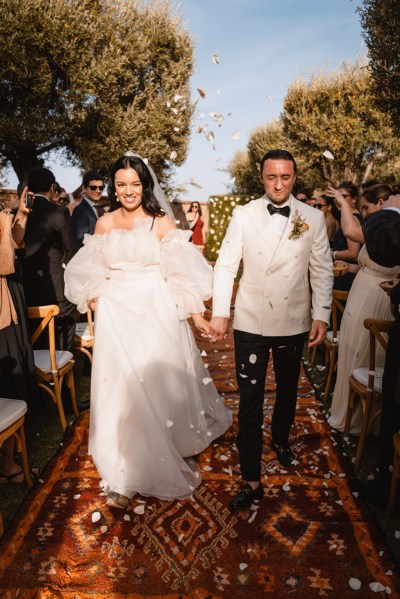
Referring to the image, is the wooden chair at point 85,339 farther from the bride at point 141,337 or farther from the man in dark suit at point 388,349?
the man in dark suit at point 388,349

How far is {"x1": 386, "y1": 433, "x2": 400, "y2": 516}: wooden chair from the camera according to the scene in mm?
2535

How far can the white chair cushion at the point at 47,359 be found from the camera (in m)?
3.79

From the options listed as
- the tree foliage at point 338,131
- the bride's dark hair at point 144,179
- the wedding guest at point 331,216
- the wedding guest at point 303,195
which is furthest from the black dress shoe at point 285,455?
the tree foliage at point 338,131

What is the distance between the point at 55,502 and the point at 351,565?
6.25 ft

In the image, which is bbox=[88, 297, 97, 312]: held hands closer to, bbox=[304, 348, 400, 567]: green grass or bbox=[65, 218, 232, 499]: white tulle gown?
bbox=[65, 218, 232, 499]: white tulle gown

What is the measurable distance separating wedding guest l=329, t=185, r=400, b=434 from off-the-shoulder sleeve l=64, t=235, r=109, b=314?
181 cm

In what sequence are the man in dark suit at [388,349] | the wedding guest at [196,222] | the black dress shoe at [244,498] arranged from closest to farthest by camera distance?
the man in dark suit at [388,349]
the black dress shoe at [244,498]
the wedding guest at [196,222]

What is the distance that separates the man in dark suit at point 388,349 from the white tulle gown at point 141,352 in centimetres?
117

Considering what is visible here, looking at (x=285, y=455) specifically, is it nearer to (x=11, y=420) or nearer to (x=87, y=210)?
(x=11, y=420)

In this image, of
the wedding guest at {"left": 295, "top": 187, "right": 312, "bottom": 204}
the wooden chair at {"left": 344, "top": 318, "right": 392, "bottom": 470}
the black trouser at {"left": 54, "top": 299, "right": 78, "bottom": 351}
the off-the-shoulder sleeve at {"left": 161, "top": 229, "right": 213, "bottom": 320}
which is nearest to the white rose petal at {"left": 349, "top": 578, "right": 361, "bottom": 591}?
the wooden chair at {"left": 344, "top": 318, "right": 392, "bottom": 470}

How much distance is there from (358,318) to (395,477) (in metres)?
1.40

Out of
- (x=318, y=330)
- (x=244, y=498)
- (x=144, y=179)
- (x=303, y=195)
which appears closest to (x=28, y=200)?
(x=144, y=179)

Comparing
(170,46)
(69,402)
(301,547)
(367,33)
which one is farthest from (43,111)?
(301,547)

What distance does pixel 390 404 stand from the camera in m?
2.74
